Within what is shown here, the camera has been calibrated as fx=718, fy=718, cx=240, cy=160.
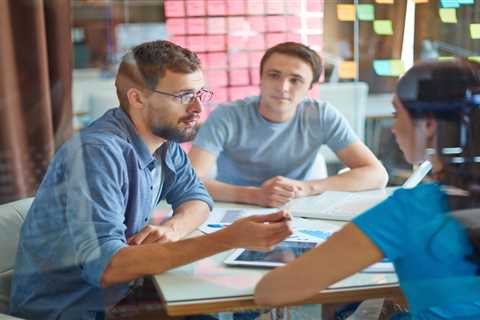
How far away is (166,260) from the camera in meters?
1.38

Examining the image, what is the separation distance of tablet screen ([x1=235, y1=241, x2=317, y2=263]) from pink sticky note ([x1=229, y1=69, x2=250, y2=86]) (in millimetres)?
599

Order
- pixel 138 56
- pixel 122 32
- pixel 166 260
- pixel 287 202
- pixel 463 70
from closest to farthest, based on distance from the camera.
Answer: pixel 463 70 < pixel 166 260 < pixel 138 56 < pixel 122 32 < pixel 287 202

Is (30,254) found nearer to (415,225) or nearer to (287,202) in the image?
(287,202)

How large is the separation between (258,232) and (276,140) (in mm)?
889

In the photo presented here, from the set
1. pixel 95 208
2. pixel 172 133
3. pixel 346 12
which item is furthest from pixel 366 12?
pixel 95 208

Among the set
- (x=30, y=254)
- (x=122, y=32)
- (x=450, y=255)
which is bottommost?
(x=30, y=254)

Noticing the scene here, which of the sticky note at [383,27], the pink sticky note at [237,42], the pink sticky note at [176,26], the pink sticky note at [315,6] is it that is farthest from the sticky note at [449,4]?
the pink sticky note at [176,26]

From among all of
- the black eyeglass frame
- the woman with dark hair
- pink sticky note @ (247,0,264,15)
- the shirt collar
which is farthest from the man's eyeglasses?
the woman with dark hair

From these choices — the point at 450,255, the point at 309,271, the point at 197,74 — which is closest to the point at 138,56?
the point at 197,74

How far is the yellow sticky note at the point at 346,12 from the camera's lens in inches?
70.1

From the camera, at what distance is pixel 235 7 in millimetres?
1796

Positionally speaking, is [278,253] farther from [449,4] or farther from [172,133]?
[449,4]

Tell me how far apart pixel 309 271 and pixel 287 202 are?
2.57ft

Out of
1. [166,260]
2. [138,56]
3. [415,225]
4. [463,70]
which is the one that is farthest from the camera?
[138,56]
